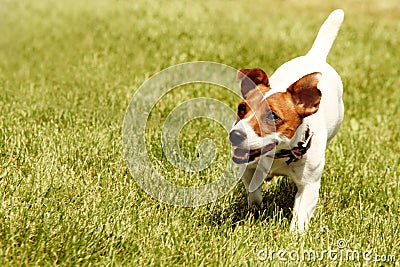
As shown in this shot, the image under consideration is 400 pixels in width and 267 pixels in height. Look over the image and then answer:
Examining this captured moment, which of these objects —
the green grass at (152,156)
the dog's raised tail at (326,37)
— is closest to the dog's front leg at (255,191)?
the green grass at (152,156)

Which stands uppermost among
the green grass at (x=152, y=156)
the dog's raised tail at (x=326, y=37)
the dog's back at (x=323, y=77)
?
the dog's raised tail at (x=326, y=37)

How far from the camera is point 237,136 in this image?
12.7ft

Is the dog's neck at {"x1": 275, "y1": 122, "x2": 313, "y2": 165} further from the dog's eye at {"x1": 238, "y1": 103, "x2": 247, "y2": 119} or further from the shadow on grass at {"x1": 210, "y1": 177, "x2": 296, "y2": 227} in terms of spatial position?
the shadow on grass at {"x1": 210, "y1": 177, "x2": 296, "y2": 227}

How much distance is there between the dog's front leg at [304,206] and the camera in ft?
15.2

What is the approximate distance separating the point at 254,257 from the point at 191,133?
286cm

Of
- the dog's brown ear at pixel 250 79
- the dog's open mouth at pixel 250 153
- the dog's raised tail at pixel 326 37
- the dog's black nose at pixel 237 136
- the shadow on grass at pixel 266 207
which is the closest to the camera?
the dog's black nose at pixel 237 136

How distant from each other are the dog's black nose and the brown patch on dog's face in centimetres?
10

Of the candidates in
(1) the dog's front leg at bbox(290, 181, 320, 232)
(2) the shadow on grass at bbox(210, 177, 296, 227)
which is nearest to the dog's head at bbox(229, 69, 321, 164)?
(1) the dog's front leg at bbox(290, 181, 320, 232)

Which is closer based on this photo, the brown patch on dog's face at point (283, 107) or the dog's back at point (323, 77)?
the brown patch on dog's face at point (283, 107)

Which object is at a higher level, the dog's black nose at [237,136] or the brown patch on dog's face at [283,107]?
the brown patch on dog's face at [283,107]

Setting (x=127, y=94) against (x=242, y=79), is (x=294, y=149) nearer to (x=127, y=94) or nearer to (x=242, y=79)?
(x=242, y=79)

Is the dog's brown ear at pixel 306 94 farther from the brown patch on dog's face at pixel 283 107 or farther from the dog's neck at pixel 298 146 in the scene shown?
the dog's neck at pixel 298 146

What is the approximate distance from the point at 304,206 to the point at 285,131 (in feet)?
2.79

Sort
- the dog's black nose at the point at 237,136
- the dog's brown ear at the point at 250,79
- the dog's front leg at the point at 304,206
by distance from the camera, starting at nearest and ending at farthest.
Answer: the dog's black nose at the point at 237,136
the dog's brown ear at the point at 250,79
the dog's front leg at the point at 304,206
